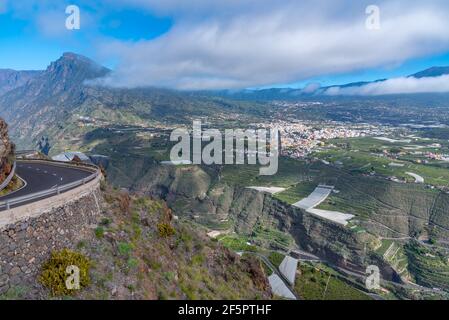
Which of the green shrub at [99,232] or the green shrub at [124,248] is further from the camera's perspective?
the green shrub at [99,232]

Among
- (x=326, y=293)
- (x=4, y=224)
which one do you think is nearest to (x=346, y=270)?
(x=326, y=293)

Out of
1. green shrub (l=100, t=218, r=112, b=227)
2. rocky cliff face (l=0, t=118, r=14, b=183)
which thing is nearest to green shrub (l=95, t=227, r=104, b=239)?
green shrub (l=100, t=218, r=112, b=227)

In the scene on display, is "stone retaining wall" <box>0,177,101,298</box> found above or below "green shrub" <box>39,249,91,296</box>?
above

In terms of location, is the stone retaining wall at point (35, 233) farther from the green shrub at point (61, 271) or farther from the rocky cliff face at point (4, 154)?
the rocky cliff face at point (4, 154)

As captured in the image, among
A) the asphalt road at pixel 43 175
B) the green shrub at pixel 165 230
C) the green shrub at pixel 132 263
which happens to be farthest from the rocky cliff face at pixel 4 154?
the green shrub at pixel 132 263

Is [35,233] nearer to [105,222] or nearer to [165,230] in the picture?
[105,222]

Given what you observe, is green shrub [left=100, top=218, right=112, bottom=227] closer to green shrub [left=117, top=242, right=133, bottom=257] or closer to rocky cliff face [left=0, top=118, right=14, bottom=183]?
green shrub [left=117, top=242, right=133, bottom=257]

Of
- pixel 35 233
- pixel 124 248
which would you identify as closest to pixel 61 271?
pixel 35 233
